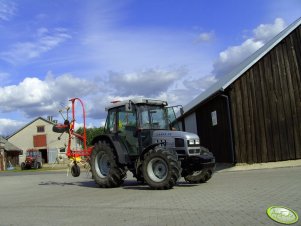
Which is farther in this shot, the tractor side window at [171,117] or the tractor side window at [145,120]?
the tractor side window at [171,117]

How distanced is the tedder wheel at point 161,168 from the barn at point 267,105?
7779 millimetres

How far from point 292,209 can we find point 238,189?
3.47 metres

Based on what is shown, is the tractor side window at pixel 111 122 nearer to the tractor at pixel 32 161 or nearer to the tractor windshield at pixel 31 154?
the tractor at pixel 32 161

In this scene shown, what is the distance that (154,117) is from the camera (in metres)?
14.5

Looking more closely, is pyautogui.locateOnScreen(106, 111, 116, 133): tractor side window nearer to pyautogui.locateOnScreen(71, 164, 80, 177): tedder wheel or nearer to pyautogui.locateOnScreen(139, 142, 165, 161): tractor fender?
pyautogui.locateOnScreen(139, 142, 165, 161): tractor fender

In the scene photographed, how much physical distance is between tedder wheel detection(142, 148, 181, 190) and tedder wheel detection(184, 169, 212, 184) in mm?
1521

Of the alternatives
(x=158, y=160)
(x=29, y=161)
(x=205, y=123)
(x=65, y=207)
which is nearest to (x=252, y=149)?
(x=205, y=123)

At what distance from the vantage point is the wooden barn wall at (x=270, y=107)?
20.2m

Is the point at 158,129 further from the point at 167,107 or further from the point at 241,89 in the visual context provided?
the point at 241,89

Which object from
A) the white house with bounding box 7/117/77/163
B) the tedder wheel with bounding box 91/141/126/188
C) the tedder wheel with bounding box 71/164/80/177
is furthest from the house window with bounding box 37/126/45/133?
the tedder wheel with bounding box 91/141/126/188

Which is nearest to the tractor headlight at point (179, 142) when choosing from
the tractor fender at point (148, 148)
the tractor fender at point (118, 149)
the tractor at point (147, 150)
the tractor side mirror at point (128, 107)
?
the tractor at point (147, 150)

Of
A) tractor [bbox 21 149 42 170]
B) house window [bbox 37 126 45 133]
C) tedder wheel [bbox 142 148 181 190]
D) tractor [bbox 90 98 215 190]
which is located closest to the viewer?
tedder wheel [bbox 142 148 181 190]

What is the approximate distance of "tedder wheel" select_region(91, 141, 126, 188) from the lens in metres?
14.4

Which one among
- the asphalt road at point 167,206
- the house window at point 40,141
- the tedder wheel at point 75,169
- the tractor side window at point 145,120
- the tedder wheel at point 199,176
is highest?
the house window at point 40,141
